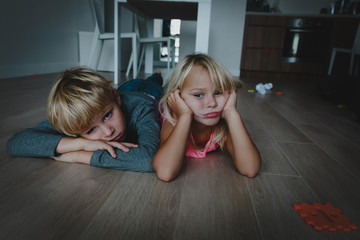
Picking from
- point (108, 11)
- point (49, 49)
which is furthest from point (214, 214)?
point (108, 11)

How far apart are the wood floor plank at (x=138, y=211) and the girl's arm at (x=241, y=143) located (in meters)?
0.20

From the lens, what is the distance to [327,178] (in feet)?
2.74

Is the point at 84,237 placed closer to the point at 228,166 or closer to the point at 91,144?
the point at 91,144

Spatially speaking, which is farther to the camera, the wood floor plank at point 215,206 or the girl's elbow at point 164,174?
the girl's elbow at point 164,174

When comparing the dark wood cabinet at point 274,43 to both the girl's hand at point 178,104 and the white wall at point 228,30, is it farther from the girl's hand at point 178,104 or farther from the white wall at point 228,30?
the girl's hand at point 178,104

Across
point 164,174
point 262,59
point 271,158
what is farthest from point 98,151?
point 262,59

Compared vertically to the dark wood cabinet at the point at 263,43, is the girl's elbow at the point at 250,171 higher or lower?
lower

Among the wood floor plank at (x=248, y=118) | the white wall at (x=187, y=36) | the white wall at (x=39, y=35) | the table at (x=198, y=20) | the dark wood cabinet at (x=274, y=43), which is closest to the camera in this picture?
the wood floor plank at (x=248, y=118)

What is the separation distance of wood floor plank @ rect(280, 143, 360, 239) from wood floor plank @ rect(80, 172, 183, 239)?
0.40 meters

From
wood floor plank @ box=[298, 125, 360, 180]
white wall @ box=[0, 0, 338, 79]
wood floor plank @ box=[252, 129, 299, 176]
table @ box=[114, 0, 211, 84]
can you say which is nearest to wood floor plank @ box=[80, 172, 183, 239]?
wood floor plank @ box=[252, 129, 299, 176]

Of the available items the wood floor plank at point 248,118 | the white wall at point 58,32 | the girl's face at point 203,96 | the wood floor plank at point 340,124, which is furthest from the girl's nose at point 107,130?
the white wall at point 58,32

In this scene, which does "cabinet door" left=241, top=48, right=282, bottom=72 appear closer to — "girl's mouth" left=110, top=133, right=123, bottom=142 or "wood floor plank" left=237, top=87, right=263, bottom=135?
"wood floor plank" left=237, top=87, right=263, bottom=135

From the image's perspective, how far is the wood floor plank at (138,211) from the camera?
20.9 inches

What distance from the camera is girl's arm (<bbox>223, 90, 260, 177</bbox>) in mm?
775
